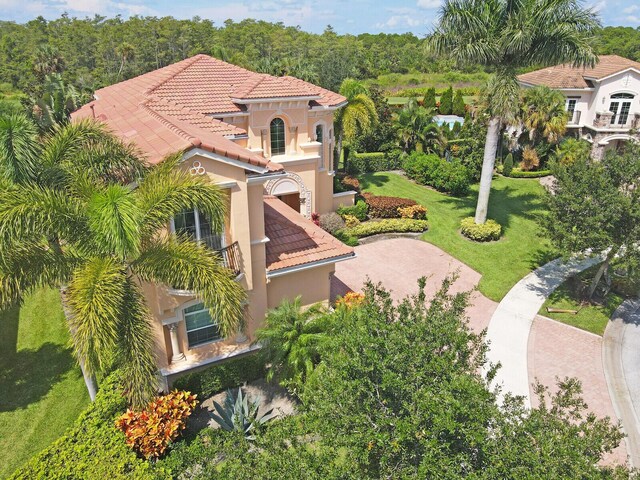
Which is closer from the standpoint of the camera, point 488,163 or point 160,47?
point 488,163

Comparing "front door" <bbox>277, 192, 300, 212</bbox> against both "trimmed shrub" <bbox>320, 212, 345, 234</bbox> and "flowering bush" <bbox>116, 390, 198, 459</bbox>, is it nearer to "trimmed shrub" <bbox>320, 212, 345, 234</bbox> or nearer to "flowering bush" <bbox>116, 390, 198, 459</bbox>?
"trimmed shrub" <bbox>320, 212, 345, 234</bbox>

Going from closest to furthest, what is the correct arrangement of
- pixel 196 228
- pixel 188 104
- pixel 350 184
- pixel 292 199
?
pixel 196 228
pixel 188 104
pixel 292 199
pixel 350 184

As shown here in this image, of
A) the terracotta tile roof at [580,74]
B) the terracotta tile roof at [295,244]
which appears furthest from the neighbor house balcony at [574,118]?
the terracotta tile roof at [295,244]

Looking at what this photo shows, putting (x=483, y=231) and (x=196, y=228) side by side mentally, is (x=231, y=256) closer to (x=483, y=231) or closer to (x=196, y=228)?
(x=196, y=228)

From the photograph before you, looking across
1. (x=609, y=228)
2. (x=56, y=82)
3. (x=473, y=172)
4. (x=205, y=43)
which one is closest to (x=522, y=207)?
(x=473, y=172)

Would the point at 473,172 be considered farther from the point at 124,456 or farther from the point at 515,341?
the point at 124,456

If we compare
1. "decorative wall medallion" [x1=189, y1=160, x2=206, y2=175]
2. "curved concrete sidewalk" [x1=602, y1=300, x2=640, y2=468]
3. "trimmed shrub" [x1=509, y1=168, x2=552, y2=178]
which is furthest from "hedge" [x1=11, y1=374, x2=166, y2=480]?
"trimmed shrub" [x1=509, y1=168, x2=552, y2=178]

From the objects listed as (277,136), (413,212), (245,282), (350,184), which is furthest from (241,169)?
(350,184)

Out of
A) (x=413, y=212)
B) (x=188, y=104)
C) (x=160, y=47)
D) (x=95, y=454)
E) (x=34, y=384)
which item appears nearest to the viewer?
(x=95, y=454)
